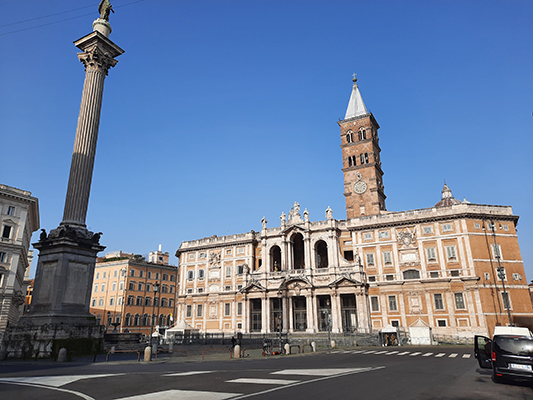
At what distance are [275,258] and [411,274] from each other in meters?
21.0

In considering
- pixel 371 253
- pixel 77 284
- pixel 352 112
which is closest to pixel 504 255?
pixel 371 253

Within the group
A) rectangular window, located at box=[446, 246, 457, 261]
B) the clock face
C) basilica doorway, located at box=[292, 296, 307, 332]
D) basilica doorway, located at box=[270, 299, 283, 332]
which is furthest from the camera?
the clock face

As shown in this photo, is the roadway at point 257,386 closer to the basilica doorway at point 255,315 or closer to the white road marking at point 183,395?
the white road marking at point 183,395

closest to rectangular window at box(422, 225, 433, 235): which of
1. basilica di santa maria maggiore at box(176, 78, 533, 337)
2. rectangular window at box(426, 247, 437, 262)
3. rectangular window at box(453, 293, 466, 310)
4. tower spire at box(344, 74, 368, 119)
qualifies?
basilica di santa maria maggiore at box(176, 78, 533, 337)

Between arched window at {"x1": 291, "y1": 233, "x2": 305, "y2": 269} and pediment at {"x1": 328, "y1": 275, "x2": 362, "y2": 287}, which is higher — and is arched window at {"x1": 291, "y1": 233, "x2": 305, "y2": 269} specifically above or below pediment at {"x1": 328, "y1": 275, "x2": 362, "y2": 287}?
above

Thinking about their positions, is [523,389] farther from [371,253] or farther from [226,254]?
[226,254]

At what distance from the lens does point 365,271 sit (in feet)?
162

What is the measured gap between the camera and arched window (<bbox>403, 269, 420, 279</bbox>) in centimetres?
4681

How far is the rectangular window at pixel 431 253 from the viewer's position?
4642 cm

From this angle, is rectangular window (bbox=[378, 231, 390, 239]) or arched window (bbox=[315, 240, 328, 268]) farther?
arched window (bbox=[315, 240, 328, 268])

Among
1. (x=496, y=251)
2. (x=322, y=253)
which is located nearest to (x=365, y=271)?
(x=322, y=253)

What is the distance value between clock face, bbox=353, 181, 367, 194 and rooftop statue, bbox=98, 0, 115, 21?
147ft

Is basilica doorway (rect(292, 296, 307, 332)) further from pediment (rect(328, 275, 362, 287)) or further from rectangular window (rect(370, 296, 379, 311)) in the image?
rectangular window (rect(370, 296, 379, 311))

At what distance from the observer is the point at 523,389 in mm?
11047
